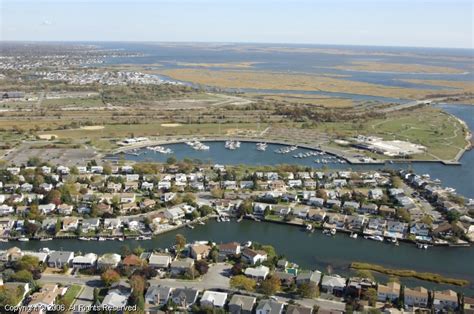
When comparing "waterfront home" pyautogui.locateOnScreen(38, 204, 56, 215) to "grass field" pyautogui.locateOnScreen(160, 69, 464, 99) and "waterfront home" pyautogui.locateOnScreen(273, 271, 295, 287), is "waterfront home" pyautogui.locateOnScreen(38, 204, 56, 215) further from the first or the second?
"grass field" pyautogui.locateOnScreen(160, 69, 464, 99)

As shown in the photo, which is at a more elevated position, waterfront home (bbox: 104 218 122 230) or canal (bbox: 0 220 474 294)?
waterfront home (bbox: 104 218 122 230)

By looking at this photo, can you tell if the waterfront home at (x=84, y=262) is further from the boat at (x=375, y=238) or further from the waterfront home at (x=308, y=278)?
the boat at (x=375, y=238)

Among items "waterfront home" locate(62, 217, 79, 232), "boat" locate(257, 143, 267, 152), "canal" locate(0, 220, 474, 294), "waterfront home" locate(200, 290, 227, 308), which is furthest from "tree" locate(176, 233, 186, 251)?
"boat" locate(257, 143, 267, 152)

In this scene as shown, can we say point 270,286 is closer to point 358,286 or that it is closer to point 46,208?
point 358,286

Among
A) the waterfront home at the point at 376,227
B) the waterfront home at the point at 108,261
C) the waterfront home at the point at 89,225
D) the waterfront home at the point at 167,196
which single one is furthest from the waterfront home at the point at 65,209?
the waterfront home at the point at 376,227

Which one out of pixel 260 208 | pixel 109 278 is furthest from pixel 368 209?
pixel 109 278

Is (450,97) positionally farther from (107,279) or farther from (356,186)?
(107,279)

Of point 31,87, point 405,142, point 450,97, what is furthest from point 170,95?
point 450,97
